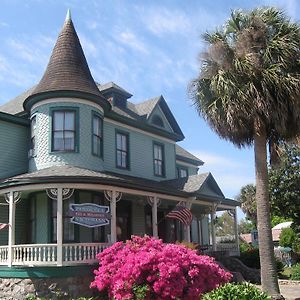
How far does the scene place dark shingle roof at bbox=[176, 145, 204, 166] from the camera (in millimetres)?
32041

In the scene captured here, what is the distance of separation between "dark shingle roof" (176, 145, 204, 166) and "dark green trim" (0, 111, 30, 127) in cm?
1257

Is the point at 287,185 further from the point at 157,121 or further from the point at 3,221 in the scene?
the point at 3,221

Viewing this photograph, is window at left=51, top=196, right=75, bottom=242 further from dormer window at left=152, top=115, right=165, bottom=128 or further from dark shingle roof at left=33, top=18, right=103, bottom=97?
dormer window at left=152, top=115, right=165, bottom=128

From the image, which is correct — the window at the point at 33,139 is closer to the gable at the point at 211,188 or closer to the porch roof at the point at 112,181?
the porch roof at the point at 112,181

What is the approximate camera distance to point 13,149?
21.2m

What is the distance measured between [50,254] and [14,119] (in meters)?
7.42

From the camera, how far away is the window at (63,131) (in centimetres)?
2022

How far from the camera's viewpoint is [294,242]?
38.7 m

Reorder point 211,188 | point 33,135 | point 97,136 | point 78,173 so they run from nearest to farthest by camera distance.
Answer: point 78,173
point 33,135
point 97,136
point 211,188

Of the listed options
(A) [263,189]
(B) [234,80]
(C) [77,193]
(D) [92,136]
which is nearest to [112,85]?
(D) [92,136]

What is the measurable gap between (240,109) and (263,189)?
3.04 meters

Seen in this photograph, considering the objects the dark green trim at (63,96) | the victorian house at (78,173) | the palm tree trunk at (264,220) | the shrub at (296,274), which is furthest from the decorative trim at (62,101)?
the shrub at (296,274)

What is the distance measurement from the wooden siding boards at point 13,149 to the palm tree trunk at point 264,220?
35.1 feet

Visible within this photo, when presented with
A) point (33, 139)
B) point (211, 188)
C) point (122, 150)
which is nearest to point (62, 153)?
point (33, 139)
